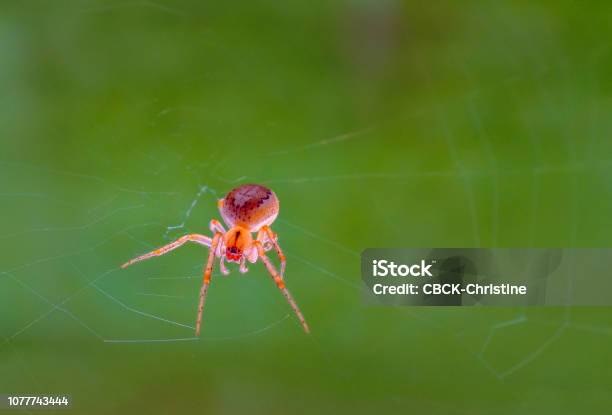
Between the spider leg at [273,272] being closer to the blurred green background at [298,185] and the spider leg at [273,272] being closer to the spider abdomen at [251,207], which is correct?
the spider abdomen at [251,207]

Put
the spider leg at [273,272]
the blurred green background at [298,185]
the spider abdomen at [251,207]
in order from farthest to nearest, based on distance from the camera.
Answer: the blurred green background at [298,185] < the spider abdomen at [251,207] < the spider leg at [273,272]

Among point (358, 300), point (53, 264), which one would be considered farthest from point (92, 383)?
point (358, 300)

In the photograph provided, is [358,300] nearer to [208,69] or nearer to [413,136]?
[413,136]

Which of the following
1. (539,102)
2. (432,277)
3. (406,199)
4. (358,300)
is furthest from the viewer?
(539,102)

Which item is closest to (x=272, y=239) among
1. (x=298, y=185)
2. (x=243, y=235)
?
(x=243, y=235)

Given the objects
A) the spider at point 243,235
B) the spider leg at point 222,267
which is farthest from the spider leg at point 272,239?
the spider leg at point 222,267

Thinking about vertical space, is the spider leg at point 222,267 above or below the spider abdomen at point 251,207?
below
